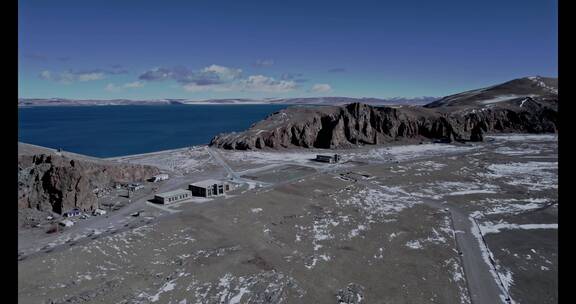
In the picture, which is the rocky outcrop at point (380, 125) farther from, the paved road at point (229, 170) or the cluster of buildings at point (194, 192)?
the cluster of buildings at point (194, 192)

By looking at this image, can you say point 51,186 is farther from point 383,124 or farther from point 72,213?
point 383,124

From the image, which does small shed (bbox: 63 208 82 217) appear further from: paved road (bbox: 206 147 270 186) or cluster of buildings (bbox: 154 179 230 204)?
paved road (bbox: 206 147 270 186)

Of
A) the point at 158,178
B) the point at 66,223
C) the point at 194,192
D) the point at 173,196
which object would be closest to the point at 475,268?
the point at 173,196

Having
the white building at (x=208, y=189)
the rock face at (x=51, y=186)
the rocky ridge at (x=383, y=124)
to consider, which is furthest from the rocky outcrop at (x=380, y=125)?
the rock face at (x=51, y=186)

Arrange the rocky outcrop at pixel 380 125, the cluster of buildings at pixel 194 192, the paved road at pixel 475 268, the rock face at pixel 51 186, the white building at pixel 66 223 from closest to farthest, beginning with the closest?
the paved road at pixel 475 268 → the white building at pixel 66 223 → the rock face at pixel 51 186 → the cluster of buildings at pixel 194 192 → the rocky outcrop at pixel 380 125

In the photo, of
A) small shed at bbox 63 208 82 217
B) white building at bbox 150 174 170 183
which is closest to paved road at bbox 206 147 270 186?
white building at bbox 150 174 170 183

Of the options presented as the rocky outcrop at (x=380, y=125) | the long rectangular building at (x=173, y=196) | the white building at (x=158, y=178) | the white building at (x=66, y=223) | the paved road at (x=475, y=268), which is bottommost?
the paved road at (x=475, y=268)
